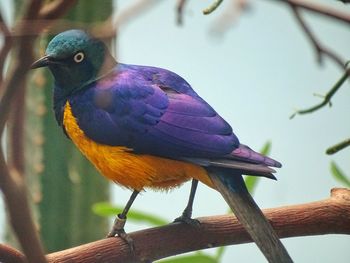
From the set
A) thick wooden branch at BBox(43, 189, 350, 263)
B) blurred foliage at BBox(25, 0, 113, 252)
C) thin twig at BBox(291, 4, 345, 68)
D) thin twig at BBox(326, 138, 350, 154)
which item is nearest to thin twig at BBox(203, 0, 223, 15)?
thin twig at BBox(291, 4, 345, 68)

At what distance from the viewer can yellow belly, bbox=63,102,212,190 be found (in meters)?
0.88

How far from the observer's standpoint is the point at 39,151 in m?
1.44

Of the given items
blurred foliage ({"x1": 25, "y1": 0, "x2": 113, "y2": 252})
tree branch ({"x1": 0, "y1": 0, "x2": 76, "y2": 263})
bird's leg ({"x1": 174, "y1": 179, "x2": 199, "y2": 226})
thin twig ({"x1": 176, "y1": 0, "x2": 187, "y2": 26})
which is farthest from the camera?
blurred foliage ({"x1": 25, "y1": 0, "x2": 113, "y2": 252})

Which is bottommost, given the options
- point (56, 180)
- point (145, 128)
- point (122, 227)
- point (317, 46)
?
point (56, 180)

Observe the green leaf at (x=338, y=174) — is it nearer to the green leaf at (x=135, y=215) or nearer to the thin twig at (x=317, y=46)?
the green leaf at (x=135, y=215)

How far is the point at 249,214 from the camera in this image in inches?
31.2

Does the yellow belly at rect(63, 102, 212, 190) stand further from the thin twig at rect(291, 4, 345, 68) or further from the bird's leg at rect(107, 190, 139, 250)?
the thin twig at rect(291, 4, 345, 68)

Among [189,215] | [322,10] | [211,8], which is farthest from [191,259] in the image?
[322,10]

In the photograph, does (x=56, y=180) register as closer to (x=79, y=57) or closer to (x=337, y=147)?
(x=79, y=57)

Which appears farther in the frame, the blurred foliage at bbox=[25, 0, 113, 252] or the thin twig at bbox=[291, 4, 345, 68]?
the blurred foliage at bbox=[25, 0, 113, 252]

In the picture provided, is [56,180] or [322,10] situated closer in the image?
[322,10]

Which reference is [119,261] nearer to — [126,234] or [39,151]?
[126,234]

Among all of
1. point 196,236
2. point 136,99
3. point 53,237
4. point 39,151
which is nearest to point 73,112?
point 136,99

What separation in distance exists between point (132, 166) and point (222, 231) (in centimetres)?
12
